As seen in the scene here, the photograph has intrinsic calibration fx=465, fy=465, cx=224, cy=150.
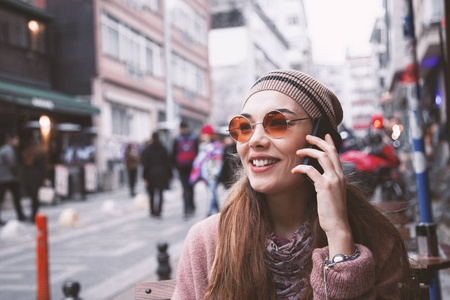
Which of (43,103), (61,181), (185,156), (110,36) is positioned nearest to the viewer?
(185,156)

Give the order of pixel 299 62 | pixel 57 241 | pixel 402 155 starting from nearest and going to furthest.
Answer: pixel 57 241, pixel 402 155, pixel 299 62

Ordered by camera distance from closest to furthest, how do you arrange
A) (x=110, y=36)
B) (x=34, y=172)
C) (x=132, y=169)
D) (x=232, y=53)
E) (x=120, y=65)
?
(x=34, y=172)
(x=132, y=169)
(x=110, y=36)
(x=120, y=65)
(x=232, y=53)

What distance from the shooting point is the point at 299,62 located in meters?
99.7

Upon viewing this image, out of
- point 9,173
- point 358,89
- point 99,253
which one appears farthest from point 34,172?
point 358,89

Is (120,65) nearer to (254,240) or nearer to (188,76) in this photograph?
(188,76)

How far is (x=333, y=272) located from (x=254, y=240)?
0.35 metres

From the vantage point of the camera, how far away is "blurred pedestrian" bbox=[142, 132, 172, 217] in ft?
38.1

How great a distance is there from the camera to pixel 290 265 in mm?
1761

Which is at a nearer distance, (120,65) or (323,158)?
(323,158)

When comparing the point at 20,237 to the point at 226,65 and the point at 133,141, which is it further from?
the point at 226,65

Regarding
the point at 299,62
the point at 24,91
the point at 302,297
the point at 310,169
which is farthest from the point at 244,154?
the point at 299,62

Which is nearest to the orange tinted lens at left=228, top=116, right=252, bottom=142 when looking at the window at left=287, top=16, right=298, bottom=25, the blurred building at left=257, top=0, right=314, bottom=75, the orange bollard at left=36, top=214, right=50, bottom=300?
the orange bollard at left=36, top=214, right=50, bottom=300

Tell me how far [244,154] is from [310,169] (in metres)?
0.32

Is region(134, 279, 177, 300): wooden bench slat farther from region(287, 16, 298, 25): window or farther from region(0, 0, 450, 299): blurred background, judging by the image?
region(287, 16, 298, 25): window
